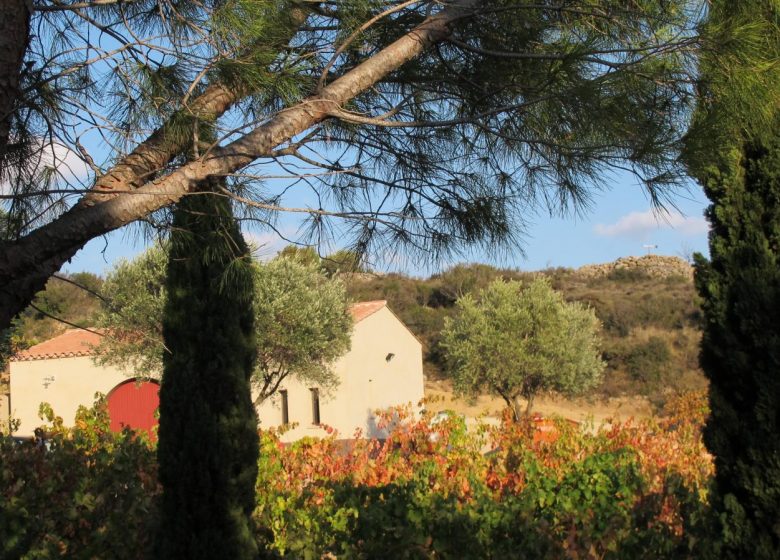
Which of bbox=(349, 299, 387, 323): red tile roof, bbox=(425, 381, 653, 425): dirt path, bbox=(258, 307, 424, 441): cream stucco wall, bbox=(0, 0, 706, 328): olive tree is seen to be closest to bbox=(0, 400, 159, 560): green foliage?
bbox=(0, 0, 706, 328): olive tree

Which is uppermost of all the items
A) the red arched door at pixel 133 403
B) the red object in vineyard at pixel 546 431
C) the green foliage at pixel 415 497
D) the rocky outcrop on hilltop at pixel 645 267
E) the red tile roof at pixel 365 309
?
the rocky outcrop on hilltop at pixel 645 267

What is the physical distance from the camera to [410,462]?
5.97 meters

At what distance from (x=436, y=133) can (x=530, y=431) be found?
11.0ft

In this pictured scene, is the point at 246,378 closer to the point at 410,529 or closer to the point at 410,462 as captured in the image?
the point at 410,462

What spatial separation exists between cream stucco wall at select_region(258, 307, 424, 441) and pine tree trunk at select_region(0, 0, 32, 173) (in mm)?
15936

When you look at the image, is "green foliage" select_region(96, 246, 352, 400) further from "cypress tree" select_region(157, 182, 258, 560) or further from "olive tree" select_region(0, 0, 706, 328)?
"olive tree" select_region(0, 0, 706, 328)

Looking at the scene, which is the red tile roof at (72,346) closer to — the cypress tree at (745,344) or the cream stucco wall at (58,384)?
the cream stucco wall at (58,384)

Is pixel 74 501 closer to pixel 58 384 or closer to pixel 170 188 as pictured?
pixel 170 188

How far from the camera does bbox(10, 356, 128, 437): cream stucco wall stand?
1966 cm

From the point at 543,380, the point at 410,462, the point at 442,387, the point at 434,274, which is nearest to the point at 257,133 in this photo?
the point at 434,274

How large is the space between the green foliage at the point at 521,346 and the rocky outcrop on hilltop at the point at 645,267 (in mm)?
21163

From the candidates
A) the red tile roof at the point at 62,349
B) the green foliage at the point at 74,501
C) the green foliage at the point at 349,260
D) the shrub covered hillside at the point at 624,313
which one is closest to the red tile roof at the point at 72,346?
the red tile roof at the point at 62,349

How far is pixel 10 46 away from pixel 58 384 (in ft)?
63.5

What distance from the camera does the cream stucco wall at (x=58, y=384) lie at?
19.7 metres
